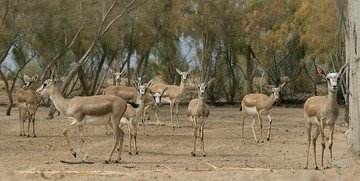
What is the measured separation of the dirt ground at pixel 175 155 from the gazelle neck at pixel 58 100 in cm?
116

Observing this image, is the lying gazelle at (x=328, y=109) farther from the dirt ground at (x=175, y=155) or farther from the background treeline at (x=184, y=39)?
the background treeline at (x=184, y=39)

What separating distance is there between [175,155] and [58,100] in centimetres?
334

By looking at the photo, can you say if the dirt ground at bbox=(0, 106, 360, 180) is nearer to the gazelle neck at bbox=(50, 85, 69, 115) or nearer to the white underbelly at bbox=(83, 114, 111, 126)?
the white underbelly at bbox=(83, 114, 111, 126)

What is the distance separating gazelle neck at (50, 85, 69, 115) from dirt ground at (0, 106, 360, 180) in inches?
45.5

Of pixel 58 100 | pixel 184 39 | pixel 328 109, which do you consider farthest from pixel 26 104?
pixel 184 39

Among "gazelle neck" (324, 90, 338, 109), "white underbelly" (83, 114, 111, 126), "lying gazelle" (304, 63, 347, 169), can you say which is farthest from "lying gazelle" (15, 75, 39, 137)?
"gazelle neck" (324, 90, 338, 109)

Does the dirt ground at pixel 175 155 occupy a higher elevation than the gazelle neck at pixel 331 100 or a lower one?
lower

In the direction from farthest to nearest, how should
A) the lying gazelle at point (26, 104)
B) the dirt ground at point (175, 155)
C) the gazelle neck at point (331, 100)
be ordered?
the lying gazelle at point (26, 104)
the gazelle neck at point (331, 100)
the dirt ground at point (175, 155)

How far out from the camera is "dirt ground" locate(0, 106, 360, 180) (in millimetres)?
11961

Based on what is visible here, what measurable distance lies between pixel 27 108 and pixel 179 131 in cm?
516

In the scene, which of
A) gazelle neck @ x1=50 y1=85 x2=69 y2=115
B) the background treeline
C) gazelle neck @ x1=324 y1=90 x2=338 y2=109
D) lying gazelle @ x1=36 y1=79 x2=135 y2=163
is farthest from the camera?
the background treeline

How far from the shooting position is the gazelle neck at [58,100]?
56.3 ft

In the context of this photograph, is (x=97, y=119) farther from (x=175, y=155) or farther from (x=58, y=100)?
(x=175, y=155)

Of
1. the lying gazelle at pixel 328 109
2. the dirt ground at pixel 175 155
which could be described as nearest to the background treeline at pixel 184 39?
the dirt ground at pixel 175 155
